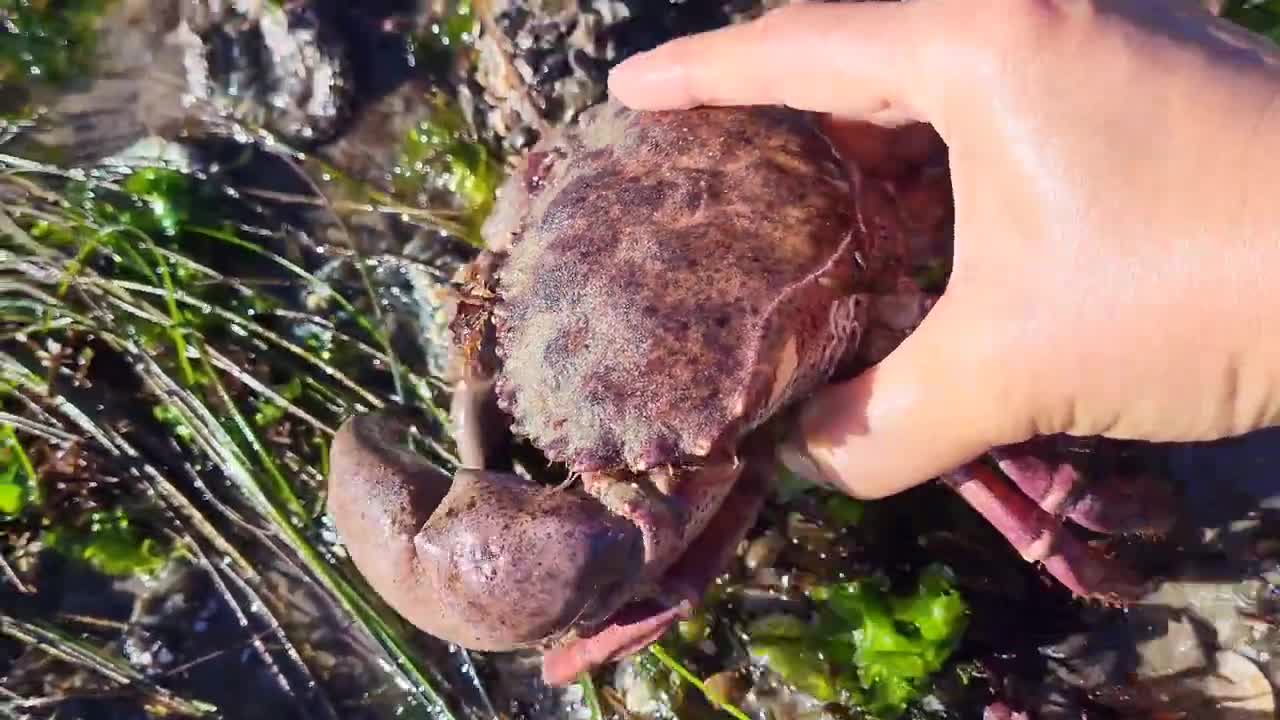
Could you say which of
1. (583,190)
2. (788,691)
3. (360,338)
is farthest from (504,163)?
(788,691)

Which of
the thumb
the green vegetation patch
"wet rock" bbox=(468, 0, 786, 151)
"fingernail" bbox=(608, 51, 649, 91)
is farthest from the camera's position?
"wet rock" bbox=(468, 0, 786, 151)

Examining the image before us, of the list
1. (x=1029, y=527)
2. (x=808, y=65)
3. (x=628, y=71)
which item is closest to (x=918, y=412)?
(x=1029, y=527)

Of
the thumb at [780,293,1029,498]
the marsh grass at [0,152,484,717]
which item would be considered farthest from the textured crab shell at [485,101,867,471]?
the marsh grass at [0,152,484,717]

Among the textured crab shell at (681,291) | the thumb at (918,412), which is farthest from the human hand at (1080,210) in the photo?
the textured crab shell at (681,291)

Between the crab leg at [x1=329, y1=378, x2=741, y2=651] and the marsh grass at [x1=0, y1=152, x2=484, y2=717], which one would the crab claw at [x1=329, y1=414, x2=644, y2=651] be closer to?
the crab leg at [x1=329, y1=378, x2=741, y2=651]

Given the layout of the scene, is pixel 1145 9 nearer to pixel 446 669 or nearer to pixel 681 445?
pixel 681 445

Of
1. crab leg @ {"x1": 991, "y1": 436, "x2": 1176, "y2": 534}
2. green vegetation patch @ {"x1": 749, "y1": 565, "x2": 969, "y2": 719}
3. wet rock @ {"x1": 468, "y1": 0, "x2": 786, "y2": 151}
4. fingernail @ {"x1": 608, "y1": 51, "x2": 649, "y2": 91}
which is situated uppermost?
fingernail @ {"x1": 608, "y1": 51, "x2": 649, "y2": 91}

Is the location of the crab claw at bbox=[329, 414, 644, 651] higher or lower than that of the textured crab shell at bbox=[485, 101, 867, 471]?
lower
